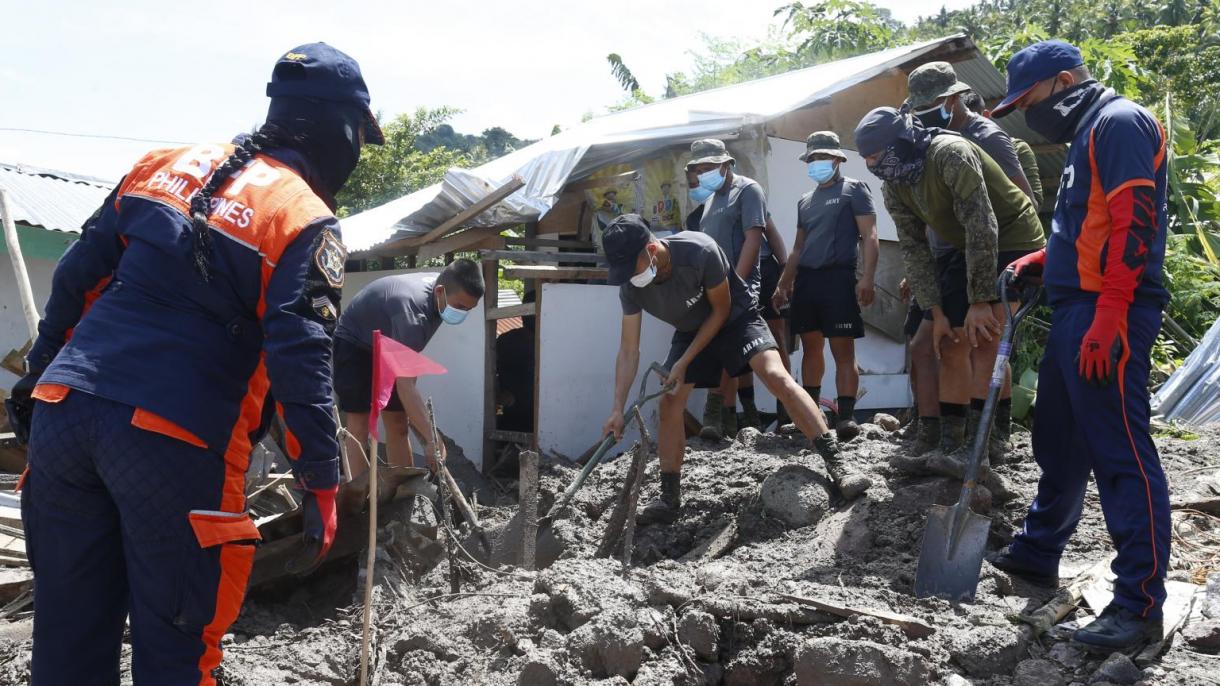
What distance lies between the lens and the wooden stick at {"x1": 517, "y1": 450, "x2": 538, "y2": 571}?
4438 millimetres

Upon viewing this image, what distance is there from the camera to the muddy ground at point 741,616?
113 inches

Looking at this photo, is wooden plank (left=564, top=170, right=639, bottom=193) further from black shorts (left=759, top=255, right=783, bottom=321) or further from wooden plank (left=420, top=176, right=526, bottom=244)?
black shorts (left=759, top=255, right=783, bottom=321)

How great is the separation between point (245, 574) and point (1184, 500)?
4126 mm

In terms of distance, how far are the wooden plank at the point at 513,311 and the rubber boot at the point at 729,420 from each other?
175cm

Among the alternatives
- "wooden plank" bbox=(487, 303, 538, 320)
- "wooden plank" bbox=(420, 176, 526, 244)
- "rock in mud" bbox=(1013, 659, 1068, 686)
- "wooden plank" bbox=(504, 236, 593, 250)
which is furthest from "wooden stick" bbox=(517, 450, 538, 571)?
"wooden plank" bbox=(504, 236, 593, 250)

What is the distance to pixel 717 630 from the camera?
10.2 feet

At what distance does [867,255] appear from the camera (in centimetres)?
587

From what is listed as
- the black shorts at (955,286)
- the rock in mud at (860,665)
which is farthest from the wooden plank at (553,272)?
the rock in mud at (860,665)

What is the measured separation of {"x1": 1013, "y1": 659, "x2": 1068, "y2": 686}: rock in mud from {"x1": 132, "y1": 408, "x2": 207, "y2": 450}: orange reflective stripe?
2.48m

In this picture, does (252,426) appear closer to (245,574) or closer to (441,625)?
(245,574)

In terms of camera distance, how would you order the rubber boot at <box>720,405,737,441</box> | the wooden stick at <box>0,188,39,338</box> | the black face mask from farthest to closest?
1. the rubber boot at <box>720,405,737,441</box>
2. the wooden stick at <box>0,188,39,338</box>
3. the black face mask

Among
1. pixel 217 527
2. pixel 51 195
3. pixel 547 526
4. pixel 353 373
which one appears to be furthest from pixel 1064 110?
pixel 51 195

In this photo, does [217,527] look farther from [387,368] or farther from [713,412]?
[713,412]

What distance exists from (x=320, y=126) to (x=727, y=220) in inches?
165
